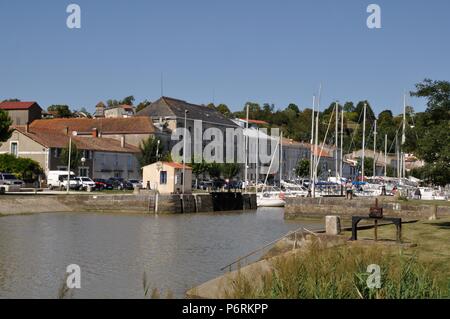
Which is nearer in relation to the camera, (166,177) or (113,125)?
(166,177)

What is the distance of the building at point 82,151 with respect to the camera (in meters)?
90.4

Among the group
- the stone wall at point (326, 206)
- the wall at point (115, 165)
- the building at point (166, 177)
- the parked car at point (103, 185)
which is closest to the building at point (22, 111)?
the wall at point (115, 165)

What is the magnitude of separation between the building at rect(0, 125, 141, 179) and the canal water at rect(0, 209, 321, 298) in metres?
33.1

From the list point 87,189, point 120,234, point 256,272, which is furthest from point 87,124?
point 256,272

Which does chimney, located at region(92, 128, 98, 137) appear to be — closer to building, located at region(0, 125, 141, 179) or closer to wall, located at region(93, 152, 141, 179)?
building, located at region(0, 125, 141, 179)

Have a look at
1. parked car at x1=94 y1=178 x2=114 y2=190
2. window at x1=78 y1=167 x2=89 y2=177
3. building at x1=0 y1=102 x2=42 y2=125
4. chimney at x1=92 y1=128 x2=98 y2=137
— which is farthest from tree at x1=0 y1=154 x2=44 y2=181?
building at x1=0 y1=102 x2=42 y2=125

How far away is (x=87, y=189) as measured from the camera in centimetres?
7988

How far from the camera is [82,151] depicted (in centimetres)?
9288

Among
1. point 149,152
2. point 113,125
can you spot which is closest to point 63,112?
point 113,125

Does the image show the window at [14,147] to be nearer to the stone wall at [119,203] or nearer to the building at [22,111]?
the stone wall at [119,203]

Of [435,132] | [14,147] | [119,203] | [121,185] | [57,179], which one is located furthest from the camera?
[14,147]

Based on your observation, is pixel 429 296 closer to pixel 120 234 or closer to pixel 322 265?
pixel 322 265

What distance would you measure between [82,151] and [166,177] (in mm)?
25852

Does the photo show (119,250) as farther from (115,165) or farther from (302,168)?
(302,168)
